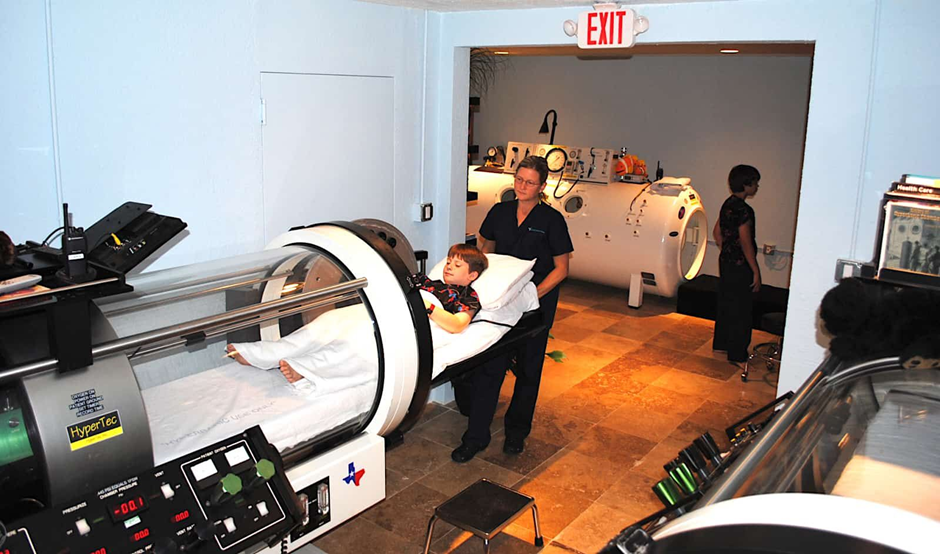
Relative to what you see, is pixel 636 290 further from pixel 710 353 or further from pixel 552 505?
pixel 552 505

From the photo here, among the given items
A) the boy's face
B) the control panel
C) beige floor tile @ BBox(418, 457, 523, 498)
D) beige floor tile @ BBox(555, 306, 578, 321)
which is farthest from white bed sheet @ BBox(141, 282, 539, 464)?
beige floor tile @ BBox(555, 306, 578, 321)

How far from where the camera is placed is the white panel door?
11.8 ft

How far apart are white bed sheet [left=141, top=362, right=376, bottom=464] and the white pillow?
43.8 inches

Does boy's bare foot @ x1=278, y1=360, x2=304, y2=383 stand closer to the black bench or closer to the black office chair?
the black office chair

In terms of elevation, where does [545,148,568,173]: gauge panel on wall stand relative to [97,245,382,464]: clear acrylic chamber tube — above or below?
above

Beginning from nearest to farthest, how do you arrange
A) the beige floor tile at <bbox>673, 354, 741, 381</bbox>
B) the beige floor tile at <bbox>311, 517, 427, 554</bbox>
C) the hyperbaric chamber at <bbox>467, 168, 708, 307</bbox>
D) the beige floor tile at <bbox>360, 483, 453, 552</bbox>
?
the beige floor tile at <bbox>311, 517, 427, 554</bbox>, the beige floor tile at <bbox>360, 483, 453, 552</bbox>, the beige floor tile at <bbox>673, 354, 741, 381</bbox>, the hyperbaric chamber at <bbox>467, 168, 708, 307</bbox>

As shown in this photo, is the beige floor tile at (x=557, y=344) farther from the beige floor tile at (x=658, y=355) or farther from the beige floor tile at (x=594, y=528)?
the beige floor tile at (x=594, y=528)

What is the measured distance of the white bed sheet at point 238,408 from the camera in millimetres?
2288

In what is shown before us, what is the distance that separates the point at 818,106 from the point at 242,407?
2610 mm

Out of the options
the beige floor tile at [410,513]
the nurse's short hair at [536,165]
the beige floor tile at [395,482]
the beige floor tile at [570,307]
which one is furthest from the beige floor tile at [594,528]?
the beige floor tile at [570,307]

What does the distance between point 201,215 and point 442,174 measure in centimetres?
166

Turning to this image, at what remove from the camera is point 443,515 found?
9.66 feet

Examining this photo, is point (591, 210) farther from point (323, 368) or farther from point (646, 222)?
point (323, 368)

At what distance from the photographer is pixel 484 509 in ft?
9.86
